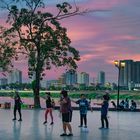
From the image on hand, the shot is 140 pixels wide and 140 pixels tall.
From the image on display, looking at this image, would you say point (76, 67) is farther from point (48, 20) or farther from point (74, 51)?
point (48, 20)

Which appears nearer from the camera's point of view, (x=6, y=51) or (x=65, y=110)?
(x=65, y=110)

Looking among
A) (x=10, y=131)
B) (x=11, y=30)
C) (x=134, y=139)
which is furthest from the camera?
(x=11, y=30)

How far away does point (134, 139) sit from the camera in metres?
21.0

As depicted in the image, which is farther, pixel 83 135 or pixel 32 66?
pixel 32 66

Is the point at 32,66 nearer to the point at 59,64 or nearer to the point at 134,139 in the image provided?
the point at 59,64

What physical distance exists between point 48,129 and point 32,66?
79.5 feet

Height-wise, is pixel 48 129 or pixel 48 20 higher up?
pixel 48 20

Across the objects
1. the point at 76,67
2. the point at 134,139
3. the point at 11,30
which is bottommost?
the point at 134,139

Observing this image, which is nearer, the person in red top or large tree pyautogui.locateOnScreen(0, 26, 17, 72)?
the person in red top

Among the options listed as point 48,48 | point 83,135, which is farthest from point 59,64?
point 83,135

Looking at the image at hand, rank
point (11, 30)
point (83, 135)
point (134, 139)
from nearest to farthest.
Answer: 1. point (134, 139)
2. point (83, 135)
3. point (11, 30)

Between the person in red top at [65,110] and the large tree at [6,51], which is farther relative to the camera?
the large tree at [6,51]

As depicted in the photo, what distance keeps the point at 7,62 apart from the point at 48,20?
5503 millimetres

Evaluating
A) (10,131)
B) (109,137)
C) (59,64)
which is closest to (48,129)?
(10,131)
